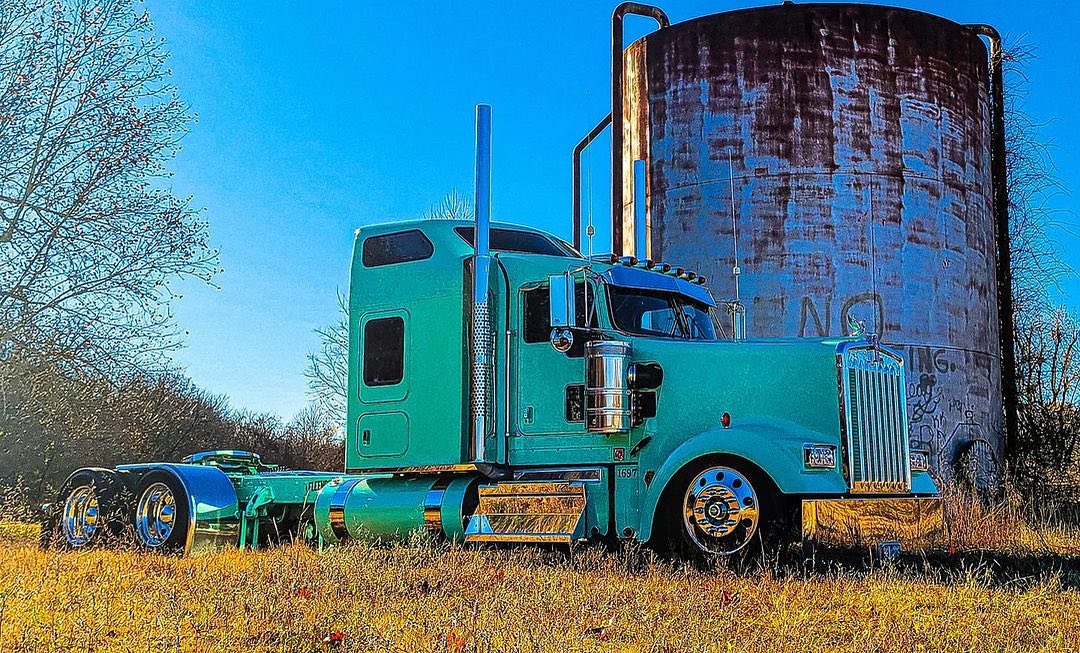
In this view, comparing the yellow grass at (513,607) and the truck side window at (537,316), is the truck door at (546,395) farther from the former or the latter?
the yellow grass at (513,607)

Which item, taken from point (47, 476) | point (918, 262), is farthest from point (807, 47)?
point (47, 476)

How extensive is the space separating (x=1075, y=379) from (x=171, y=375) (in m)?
16.7

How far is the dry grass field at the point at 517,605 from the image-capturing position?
6.09 m

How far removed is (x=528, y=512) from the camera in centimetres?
1002

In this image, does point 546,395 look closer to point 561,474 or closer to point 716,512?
point 561,474

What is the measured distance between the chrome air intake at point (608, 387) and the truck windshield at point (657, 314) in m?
0.51

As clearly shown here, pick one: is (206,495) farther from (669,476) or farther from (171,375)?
(171,375)

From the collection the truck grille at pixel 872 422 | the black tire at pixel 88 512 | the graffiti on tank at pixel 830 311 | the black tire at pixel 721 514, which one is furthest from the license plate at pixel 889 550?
the graffiti on tank at pixel 830 311

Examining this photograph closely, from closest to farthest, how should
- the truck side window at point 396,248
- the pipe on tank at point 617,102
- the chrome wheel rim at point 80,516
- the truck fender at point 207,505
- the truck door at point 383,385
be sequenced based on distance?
the truck door at point 383,385, the truck side window at point 396,248, the truck fender at point 207,505, the chrome wheel rim at point 80,516, the pipe on tank at point 617,102

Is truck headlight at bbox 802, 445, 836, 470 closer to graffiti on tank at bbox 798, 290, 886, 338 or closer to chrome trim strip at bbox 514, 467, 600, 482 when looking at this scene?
chrome trim strip at bbox 514, 467, 600, 482

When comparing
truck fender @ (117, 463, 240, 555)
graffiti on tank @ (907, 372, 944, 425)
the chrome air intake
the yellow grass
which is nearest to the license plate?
the yellow grass

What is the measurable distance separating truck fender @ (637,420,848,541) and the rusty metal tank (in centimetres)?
768

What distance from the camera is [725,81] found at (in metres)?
18.0

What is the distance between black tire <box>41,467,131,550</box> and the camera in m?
12.0
